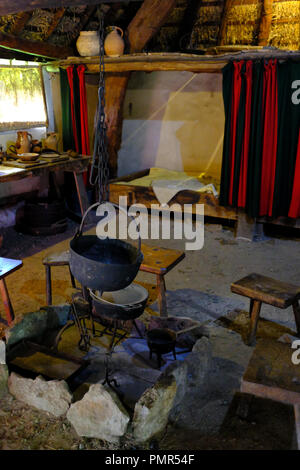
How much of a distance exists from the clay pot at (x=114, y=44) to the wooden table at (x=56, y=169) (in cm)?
189

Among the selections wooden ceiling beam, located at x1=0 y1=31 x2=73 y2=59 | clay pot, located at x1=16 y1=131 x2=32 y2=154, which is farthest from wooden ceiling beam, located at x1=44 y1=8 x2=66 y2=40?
clay pot, located at x1=16 y1=131 x2=32 y2=154

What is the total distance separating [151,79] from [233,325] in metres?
6.36

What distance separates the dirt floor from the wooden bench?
0.36m

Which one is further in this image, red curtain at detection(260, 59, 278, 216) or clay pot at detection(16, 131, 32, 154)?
clay pot at detection(16, 131, 32, 154)

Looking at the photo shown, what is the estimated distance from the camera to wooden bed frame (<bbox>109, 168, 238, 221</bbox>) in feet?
23.8

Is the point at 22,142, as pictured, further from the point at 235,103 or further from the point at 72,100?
the point at 235,103

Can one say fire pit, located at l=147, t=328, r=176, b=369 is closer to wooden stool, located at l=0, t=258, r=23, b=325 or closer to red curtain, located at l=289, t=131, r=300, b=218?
wooden stool, located at l=0, t=258, r=23, b=325

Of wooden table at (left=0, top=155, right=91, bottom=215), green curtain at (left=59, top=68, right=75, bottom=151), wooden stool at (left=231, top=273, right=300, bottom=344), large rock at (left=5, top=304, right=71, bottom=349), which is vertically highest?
green curtain at (left=59, top=68, right=75, bottom=151)

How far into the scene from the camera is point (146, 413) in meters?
2.92

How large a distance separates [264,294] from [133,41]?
5610 millimetres

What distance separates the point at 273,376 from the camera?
326cm

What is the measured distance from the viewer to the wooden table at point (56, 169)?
6.16 meters

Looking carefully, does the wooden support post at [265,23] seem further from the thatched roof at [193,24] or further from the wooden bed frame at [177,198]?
the wooden bed frame at [177,198]

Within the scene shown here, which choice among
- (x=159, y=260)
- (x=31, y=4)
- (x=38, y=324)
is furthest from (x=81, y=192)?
(x=31, y=4)
